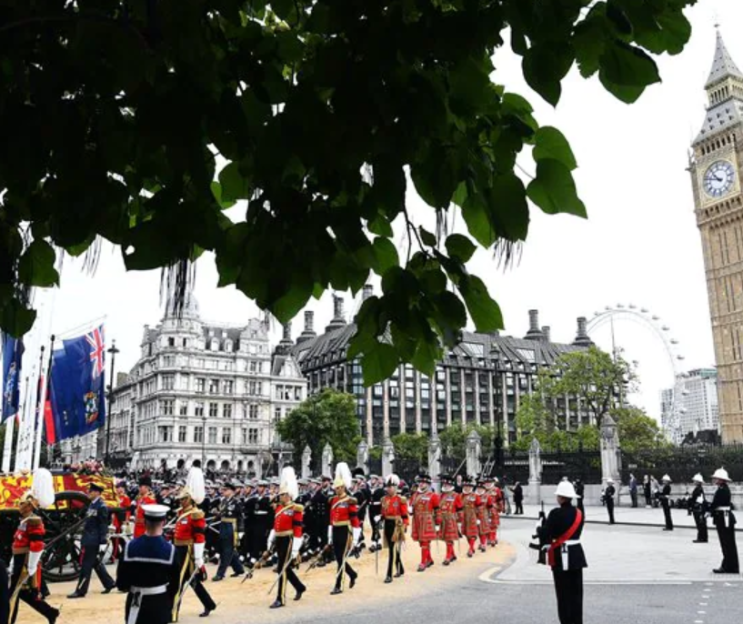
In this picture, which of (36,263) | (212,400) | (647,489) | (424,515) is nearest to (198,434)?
(212,400)

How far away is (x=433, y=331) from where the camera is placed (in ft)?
12.0

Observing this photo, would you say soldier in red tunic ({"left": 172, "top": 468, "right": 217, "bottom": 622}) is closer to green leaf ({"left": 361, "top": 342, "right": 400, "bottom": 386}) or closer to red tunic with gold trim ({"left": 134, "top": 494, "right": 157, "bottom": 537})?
red tunic with gold trim ({"left": 134, "top": 494, "right": 157, "bottom": 537})

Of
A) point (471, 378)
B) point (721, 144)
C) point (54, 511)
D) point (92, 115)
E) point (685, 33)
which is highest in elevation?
point (721, 144)

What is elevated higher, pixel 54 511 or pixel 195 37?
pixel 195 37

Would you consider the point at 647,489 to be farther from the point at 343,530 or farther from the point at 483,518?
the point at 343,530

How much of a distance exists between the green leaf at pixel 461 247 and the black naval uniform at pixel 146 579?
5688 mm

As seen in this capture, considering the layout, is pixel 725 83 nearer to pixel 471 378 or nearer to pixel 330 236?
pixel 471 378

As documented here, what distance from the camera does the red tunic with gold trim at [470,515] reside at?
812 inches

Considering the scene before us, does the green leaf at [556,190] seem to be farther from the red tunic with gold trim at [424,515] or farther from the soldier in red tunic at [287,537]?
the red tunic with gold trim at [424,515]

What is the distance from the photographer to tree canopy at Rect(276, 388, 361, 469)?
248 feet

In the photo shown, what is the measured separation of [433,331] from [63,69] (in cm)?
207

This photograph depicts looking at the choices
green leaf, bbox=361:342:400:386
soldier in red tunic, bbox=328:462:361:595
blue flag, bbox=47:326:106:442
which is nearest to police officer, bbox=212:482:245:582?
soldier in red tunic, bbox=328:462:361:595

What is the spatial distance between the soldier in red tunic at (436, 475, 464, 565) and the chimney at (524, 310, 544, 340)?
13030 cm

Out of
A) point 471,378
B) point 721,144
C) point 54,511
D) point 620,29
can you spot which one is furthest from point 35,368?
point 471,378
